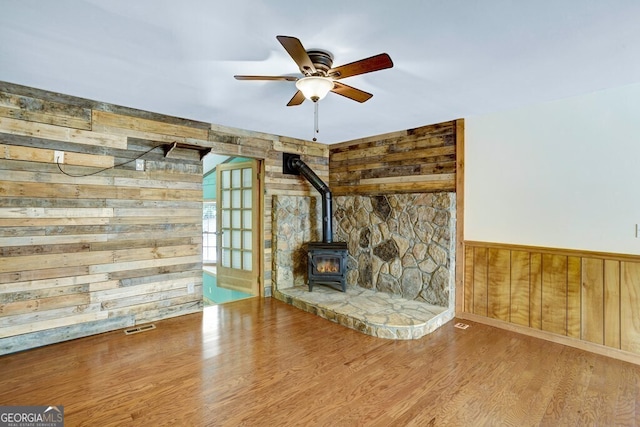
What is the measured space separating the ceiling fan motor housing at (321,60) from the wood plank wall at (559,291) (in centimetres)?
271

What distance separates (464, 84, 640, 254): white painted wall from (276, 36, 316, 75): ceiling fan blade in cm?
248

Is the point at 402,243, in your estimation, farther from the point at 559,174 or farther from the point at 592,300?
the point at 592,300

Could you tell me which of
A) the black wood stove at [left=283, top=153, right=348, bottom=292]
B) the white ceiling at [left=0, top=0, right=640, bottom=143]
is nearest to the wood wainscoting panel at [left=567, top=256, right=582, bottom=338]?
the white ceiling at [left=0, top=0, right=640, bottom=143]

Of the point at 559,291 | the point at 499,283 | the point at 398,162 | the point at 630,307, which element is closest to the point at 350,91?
the point at 398,162

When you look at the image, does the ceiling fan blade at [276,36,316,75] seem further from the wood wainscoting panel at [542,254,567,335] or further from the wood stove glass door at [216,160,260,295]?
the wood wainscoting panel at [542,254,567,335]

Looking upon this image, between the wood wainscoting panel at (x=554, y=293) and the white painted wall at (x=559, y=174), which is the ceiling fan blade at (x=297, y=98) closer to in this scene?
the white painted wall at (x=559, y=174)

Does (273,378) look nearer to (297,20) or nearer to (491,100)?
(297,20)

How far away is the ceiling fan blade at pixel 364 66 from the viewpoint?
6.15 feet

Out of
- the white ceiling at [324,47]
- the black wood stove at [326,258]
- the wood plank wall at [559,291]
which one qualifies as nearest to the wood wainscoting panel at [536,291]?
the wood plank wall at [559,291]

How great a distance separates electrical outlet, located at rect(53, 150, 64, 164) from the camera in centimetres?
303

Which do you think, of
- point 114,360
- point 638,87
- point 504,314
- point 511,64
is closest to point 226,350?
point 114,360

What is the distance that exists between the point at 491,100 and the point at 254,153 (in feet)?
9.74

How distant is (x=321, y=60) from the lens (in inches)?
86.2

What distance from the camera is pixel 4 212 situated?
2803 mm
